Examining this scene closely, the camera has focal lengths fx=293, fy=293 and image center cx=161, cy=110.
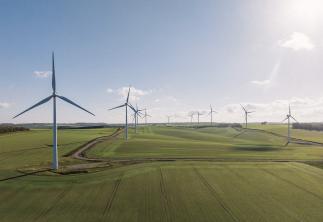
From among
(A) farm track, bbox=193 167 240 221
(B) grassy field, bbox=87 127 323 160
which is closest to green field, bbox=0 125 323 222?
(A) farm track, bbox=193 167 240 221

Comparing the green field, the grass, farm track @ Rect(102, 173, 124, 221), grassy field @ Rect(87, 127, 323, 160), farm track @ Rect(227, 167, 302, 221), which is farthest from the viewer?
grassy field @ Rect(87, 127, 323, 160)

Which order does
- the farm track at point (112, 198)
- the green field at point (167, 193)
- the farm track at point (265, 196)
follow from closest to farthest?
the green field at point (167, 193) < the farm track at point (112, 198) < the farm track at point (265, 196)

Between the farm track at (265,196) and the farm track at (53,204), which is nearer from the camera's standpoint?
the farm track at (53,204)

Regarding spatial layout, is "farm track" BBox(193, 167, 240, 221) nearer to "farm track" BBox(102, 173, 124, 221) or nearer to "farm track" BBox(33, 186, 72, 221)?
"farm track" BBox(102, 173, 124, 221)

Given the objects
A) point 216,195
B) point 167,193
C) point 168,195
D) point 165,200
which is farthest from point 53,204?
point 216,195

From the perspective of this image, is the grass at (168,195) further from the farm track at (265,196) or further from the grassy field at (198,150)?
the grassy field at (198,150)

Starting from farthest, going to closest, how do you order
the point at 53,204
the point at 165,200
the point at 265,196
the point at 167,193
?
the point at 167,193, the point at 265,196, the point at 165,200, the point at 53,204

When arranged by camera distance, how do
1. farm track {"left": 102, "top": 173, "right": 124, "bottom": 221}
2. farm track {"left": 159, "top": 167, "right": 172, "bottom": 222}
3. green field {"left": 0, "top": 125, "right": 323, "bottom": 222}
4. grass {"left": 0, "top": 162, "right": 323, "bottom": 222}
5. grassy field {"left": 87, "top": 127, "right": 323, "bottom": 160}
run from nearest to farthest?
farm track {"left": 159, "top": 167, "right": 172, "bottom": 222}
grass {"left": 0, "top": 162, "right": 323, "bottom": 222}
green field {"left": 0, "top": 125, "right": 323, "bottom": 222}
farm track {"left": 102, "top": 173, "right": 124, "bottom": 221}
grassy field {"left": 87, "top": 127, "right": 323, "bottom": 160}

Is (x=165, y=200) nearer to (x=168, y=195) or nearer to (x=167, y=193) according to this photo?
(x=168, y=195)

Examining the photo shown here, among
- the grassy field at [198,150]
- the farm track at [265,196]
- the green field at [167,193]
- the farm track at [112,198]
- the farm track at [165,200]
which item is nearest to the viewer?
the farm track at [165,200]

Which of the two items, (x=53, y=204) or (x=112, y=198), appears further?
(x=112, y=198)

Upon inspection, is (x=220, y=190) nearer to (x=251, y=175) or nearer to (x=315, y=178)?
(x=251, y=175)

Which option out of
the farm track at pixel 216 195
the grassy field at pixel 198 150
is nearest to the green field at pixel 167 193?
the farm track at pixel 216 195
